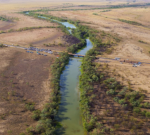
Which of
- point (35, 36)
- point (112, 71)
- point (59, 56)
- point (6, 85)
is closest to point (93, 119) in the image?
point (112, 71)

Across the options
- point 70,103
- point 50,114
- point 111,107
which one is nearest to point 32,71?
point 70,103

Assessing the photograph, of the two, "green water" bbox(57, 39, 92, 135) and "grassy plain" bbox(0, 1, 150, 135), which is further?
"grassy plain" bbox(0, 1, 150, 135)

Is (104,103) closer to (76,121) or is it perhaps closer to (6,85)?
(76,121)

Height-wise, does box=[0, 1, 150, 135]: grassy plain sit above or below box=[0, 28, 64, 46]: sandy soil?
below

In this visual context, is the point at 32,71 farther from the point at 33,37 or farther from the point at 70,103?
the point at 33,37

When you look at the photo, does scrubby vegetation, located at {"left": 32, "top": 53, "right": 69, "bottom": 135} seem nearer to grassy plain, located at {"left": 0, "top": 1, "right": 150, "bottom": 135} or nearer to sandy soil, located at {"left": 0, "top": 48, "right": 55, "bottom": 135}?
sandy soil, located at {"left": 0, "top": 48, "right": 55, "bottom": 135}

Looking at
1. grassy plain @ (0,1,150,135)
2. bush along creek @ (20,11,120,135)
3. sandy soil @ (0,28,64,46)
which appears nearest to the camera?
bush along creek @ (20,11,120,135)

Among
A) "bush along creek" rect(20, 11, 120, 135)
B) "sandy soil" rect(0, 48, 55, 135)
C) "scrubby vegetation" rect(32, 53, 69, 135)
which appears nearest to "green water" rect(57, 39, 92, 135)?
"bush along creek" rect(20, 11, 120, 135)

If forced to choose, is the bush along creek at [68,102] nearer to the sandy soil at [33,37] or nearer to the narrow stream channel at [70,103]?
the narrow stream channel at [70,103]
